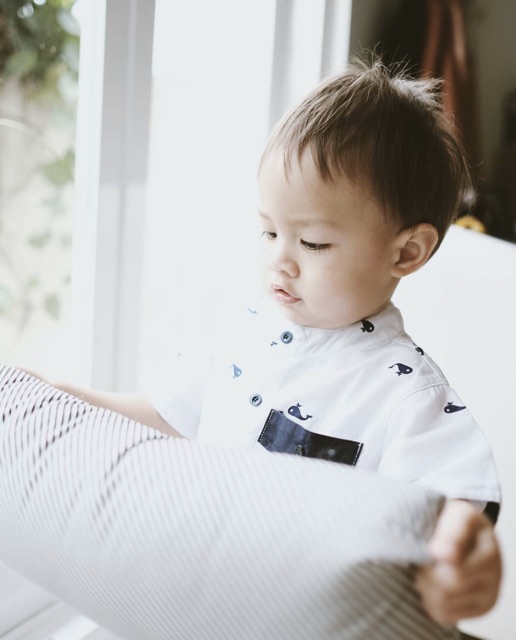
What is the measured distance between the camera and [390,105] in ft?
2.65

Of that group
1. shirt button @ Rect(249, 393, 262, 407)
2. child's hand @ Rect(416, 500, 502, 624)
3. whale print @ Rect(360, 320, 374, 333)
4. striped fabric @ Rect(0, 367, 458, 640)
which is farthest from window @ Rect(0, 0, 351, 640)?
child's hand @ Rect(416, 500, 502, 624)

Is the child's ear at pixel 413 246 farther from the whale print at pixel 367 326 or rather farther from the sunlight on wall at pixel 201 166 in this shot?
the sunlight on wall at pixel 201 166

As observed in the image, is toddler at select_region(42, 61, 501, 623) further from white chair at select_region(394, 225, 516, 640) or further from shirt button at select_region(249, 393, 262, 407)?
white chair at select_region(394, 225, 516, 640)

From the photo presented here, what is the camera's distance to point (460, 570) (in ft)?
1.44

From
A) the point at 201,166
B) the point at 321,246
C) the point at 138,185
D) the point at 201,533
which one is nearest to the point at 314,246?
the point at 321,246

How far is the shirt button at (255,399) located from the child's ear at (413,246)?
187mm

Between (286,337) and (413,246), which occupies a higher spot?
(413,246)

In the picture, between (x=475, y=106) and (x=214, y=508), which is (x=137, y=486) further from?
(x=475, y=106)

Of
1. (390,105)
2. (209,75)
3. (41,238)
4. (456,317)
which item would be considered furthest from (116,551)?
(209,75)

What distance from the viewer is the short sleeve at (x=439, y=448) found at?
0.67m

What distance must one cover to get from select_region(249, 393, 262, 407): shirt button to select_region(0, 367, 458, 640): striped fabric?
30 centimetres

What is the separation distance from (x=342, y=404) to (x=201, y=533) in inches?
13.5

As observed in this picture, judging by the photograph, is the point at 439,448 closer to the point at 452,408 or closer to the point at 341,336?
the point at 452,408

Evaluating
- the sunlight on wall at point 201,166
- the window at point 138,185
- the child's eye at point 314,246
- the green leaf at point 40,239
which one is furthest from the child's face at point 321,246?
the sunlight on wall at point 201,166
